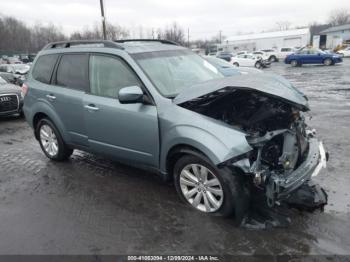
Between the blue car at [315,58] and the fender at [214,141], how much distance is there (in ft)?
98.6

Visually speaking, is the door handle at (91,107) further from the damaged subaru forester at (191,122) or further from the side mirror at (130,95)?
the side mirror at (130,95)

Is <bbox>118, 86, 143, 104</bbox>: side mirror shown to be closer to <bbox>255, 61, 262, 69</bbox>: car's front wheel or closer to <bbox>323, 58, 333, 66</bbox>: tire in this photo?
<bbox>323, 58, 333, 66</bbox>: tire

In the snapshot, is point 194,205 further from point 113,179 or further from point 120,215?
point 113,179

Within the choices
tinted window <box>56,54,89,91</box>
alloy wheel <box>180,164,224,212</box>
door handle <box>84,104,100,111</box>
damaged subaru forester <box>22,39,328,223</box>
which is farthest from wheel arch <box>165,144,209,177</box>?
tinted window <box>56,54,89,91</box>

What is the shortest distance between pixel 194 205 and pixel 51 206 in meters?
1.79

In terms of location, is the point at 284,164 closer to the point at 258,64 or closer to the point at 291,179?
the point at 291,179

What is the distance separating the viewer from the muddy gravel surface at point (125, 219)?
3.25m

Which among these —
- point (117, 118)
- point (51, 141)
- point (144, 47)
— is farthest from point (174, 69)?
point (51, 141)

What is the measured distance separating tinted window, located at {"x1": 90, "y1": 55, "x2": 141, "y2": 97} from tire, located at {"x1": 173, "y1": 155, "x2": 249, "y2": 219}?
119cm

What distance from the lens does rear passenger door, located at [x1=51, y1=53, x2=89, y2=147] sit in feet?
15.8

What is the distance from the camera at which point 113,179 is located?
4879 millimetres

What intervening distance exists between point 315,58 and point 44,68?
29.3 metres

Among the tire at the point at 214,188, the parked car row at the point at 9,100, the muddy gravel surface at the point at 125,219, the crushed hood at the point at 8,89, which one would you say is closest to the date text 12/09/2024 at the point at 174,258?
the muddy gravel surface at the point at 125,219

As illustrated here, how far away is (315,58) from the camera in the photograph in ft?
99.3
